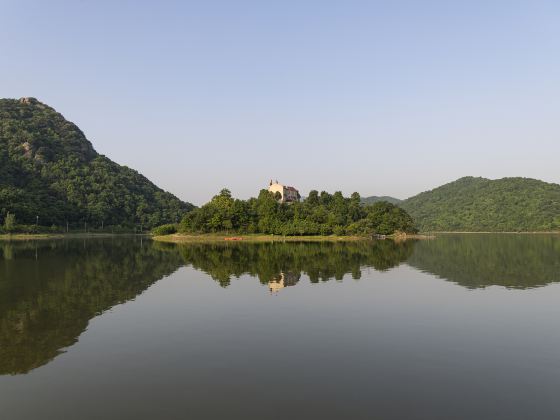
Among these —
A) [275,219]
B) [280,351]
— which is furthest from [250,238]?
[280,351]

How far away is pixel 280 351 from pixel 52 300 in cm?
2181

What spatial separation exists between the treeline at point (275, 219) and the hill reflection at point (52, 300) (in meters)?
100

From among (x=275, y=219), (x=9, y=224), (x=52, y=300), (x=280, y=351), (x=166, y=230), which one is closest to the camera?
(x=280, y=351)

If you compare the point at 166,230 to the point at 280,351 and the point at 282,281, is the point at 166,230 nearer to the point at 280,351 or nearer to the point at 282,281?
the point at 282,281

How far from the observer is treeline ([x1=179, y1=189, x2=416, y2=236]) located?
512 ft

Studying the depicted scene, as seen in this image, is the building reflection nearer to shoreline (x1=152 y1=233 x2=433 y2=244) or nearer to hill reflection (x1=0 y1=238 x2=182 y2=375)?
hill reflection (x1=0 y1=238 x2=182 y2=375)

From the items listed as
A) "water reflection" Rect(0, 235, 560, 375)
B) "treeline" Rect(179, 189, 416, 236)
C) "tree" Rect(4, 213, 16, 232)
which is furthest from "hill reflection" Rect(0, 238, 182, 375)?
"tree" Rect(4, 213, 16, 232)

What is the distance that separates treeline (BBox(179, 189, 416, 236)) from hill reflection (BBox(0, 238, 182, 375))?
10032cm

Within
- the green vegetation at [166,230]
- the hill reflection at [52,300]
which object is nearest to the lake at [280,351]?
the hill reflection at [52,300]

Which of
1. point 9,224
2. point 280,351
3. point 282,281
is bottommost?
point 280,351

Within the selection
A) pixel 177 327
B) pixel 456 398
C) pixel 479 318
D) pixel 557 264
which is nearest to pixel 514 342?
pixel 479 318

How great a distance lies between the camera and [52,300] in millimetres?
31719

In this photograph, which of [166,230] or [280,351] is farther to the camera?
[166,230]

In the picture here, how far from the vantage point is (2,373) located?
16578 mm
